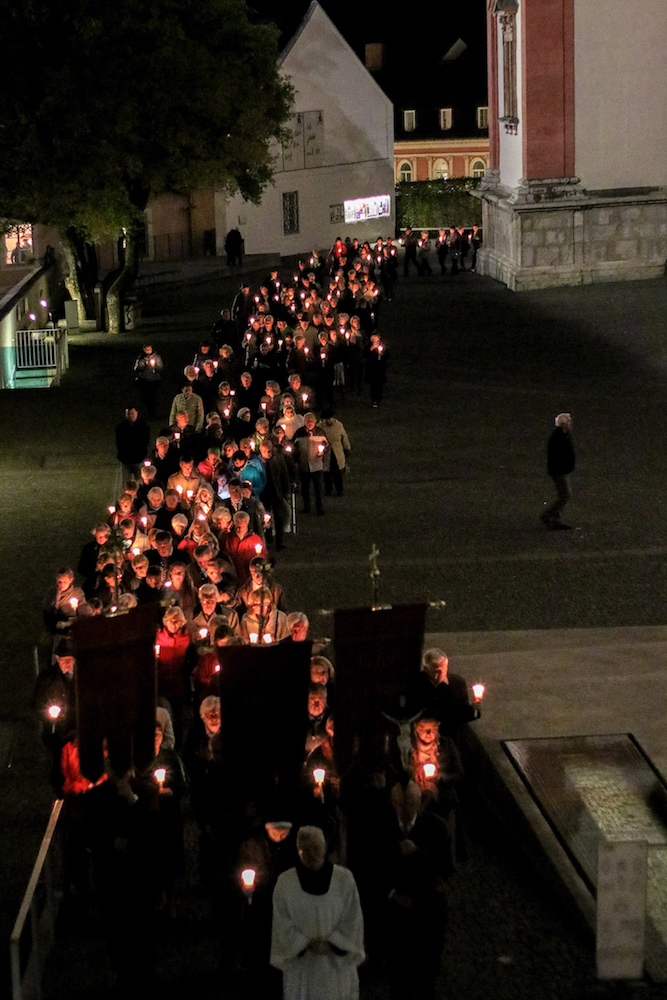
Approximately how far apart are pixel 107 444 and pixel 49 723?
15.3 m

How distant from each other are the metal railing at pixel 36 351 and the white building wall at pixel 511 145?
15.4m

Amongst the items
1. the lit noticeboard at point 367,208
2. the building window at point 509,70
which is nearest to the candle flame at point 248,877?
the building window at point 509,70

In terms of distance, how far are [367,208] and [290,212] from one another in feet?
15.8

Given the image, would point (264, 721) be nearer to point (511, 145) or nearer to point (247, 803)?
point (247, 803)

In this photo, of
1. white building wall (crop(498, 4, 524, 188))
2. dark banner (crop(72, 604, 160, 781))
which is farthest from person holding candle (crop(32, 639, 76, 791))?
white building wall (crop(498, 4, 524, 188))

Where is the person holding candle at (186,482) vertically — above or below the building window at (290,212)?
below

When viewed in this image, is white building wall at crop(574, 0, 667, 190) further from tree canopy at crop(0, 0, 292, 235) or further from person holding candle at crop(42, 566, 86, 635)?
person holding candle at crop(42, 566, 86, 635)

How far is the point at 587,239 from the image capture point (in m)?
41.5

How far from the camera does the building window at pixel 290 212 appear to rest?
190 ft

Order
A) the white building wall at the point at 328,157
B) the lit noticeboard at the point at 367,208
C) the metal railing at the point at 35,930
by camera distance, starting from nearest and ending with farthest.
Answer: the metal railing at the point at 35,930 → the white building wall at the point at 328,157 → the lit noticeboard at the point at 367,208

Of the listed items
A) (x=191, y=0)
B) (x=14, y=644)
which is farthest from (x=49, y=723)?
(x=191, y=0)

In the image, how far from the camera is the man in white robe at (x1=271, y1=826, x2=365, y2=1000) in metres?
6.82

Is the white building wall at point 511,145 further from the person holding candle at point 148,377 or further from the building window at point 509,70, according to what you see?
the person holding candle at point 148,377

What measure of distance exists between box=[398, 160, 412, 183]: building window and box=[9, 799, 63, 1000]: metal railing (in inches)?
Answer: 2720
